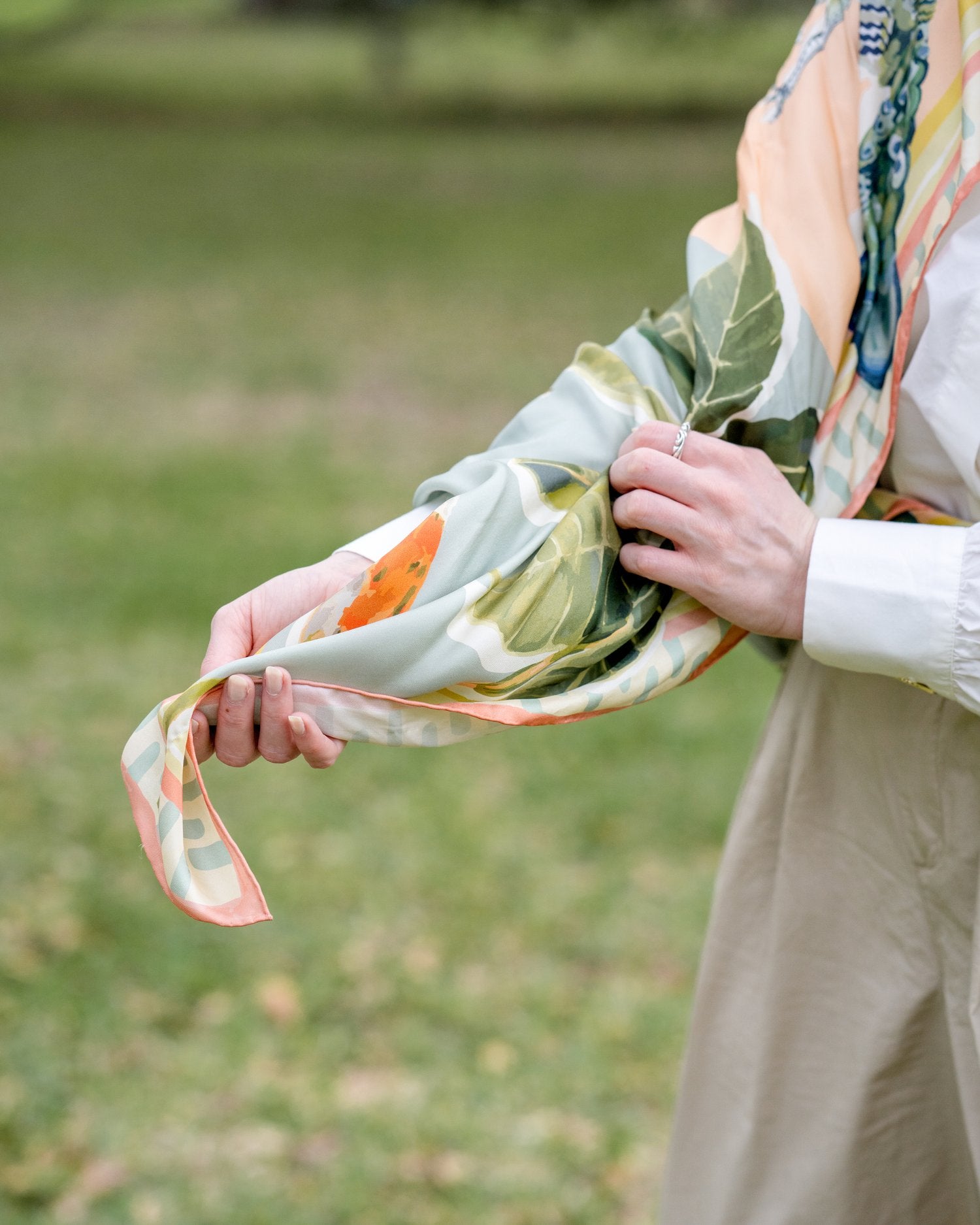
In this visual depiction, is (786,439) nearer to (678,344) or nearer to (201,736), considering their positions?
→ (678,344)

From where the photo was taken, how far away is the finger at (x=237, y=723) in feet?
4.01

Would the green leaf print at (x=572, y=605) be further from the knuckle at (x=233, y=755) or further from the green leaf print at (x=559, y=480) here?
the knuckle at (x=233, y=755)

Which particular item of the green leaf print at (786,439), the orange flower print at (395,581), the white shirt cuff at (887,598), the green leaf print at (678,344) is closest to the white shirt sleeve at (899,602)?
the white shirt cuff at (887,598)

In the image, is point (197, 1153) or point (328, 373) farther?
point (328, 373)

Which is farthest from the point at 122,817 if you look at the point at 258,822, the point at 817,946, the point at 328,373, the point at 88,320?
the point at 88,320

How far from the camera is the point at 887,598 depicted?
4.04 feet

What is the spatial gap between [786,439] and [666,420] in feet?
0.44

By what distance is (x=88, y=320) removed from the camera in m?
9.58

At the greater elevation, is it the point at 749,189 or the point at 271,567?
the point at 749,189

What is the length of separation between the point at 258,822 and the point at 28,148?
53.1ft

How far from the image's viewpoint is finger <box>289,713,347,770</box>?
1229mm

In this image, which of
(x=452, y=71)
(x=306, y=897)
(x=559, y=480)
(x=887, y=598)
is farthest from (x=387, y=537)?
(x=452, y=71)

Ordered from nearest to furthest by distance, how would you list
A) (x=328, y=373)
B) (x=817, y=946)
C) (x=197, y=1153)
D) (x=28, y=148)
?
1. (x=817, y=946)
2. (x=197, y=1153)
3. (x=328, y=373)
4. (x=28, y=148)

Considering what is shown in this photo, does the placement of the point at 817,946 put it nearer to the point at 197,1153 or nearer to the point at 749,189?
the point at 749,189
